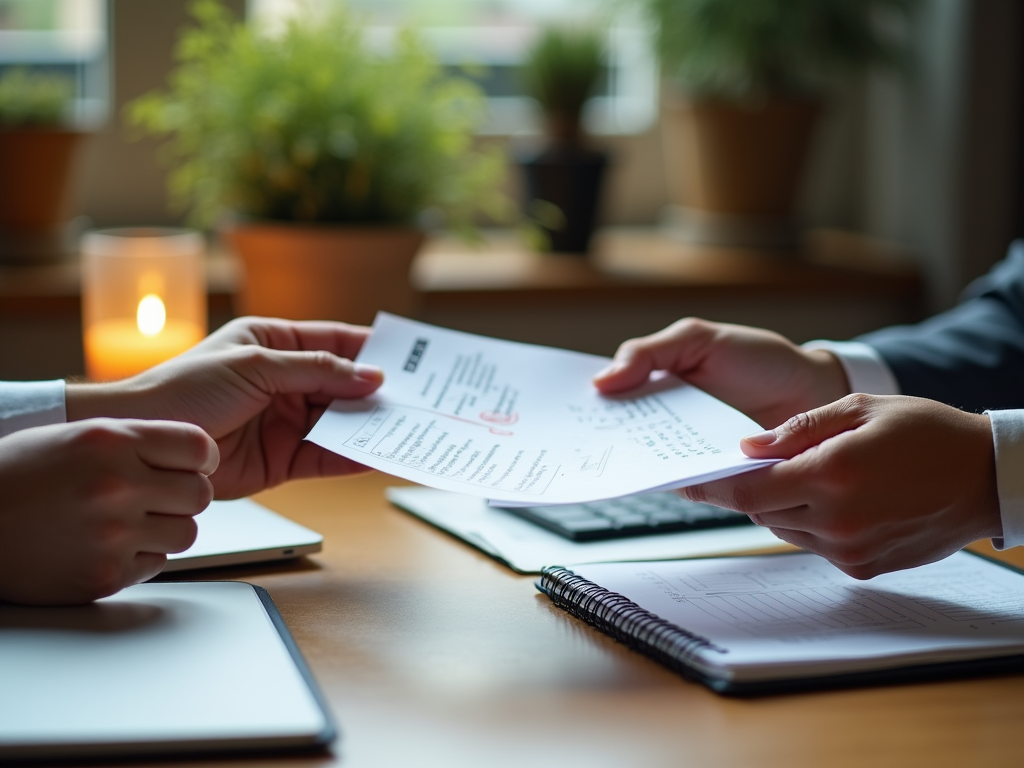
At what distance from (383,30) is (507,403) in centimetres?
143

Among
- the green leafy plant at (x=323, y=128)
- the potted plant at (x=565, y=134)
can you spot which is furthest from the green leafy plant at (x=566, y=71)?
the green leafy plant at (x=323, y=128)

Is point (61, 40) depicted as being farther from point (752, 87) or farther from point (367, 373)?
point (367, 373)

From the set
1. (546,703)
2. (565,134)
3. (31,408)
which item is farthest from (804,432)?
(565,134)

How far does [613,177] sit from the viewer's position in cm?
230

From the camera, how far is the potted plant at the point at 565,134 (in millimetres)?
2002

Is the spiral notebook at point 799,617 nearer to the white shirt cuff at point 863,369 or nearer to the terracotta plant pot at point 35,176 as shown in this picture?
the white shirt cuff at point 863,369

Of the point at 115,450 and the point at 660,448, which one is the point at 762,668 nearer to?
the point at 660,448

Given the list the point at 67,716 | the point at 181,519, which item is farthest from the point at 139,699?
the point at 181,519

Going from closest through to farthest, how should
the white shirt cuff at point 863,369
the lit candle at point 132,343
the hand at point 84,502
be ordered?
the hand at point 84,502
the white shirt cuff at point 863,369
the lit candle at point 132,343

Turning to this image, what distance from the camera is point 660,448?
84cm

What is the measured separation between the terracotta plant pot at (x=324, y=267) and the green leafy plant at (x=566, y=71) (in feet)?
1.91

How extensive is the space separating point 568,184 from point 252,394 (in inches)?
45.7

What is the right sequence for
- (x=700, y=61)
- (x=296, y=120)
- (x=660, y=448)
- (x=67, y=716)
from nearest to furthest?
1. (x=67, y=716)
2. (x=660, y=448)
3. (x=296, y=120)
4. (x=700, y=61)

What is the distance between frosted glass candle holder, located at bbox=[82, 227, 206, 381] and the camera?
145 cm
